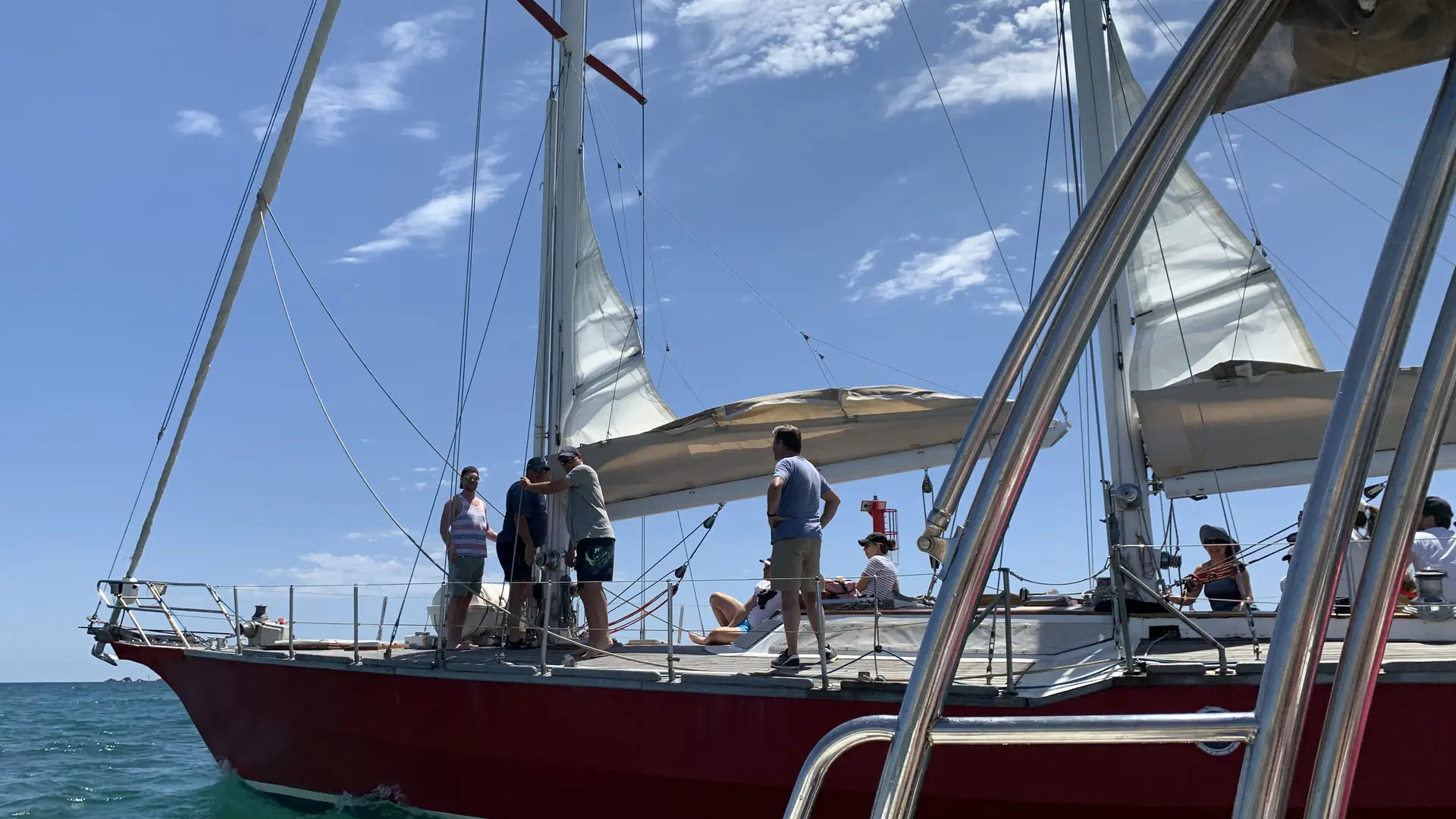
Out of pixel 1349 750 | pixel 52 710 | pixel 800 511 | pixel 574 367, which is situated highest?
pixel 574 367

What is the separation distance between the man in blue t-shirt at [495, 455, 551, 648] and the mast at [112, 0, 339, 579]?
3659 millimetres

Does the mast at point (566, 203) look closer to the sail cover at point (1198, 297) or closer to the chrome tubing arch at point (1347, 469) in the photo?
the sail cover at point (1198, 297)

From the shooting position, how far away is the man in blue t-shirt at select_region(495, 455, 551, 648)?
9914 mm

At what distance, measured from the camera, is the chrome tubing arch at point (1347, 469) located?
1.54m

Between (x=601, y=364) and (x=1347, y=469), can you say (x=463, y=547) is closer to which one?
(x=601, y=364)

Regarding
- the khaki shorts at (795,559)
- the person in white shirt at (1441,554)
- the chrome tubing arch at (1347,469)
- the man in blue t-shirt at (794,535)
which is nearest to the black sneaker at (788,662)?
the man in blue t-shirt at (794,535)

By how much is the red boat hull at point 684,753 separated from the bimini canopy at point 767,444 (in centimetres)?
301

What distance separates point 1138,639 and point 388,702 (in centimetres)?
546

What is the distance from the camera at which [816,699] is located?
6406 mm

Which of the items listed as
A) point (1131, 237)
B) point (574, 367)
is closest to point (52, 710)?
point (574, 367)

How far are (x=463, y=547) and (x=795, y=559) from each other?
363 cm

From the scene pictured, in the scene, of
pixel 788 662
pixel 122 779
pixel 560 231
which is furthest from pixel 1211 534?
pixel 122 779

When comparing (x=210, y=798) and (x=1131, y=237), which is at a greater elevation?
(x=1131, y=237)

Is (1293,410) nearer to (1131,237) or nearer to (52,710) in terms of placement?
(1131,237)
